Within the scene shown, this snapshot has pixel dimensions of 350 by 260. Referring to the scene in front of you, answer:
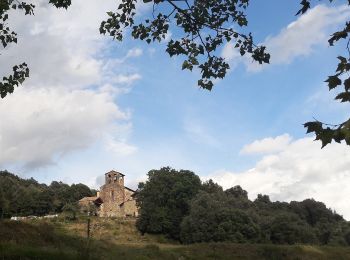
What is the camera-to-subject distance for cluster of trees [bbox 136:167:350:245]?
63.2 meters

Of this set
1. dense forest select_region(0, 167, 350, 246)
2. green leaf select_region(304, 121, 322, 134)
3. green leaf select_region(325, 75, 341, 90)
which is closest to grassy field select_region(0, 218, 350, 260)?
green leaf select_region(304, 121, 322, 134)

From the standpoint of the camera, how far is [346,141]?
4414 mm

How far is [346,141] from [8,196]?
105303 millimetres

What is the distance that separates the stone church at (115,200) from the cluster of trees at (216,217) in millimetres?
28360

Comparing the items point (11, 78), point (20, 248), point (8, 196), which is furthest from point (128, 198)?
point (11, 78)

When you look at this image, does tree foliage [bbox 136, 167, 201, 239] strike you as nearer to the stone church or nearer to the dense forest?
the dense forest

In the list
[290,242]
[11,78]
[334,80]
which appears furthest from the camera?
[290,242]

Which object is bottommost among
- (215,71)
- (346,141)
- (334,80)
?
(346,141)

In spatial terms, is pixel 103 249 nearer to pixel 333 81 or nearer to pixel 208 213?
pixel 333 81

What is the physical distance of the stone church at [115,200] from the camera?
4449 inches

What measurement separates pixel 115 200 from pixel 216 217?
54.0 meters

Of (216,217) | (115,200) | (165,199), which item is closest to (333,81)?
(216,217)

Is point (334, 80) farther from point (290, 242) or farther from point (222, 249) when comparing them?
point (290, 242)

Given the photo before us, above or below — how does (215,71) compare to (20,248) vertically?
above
